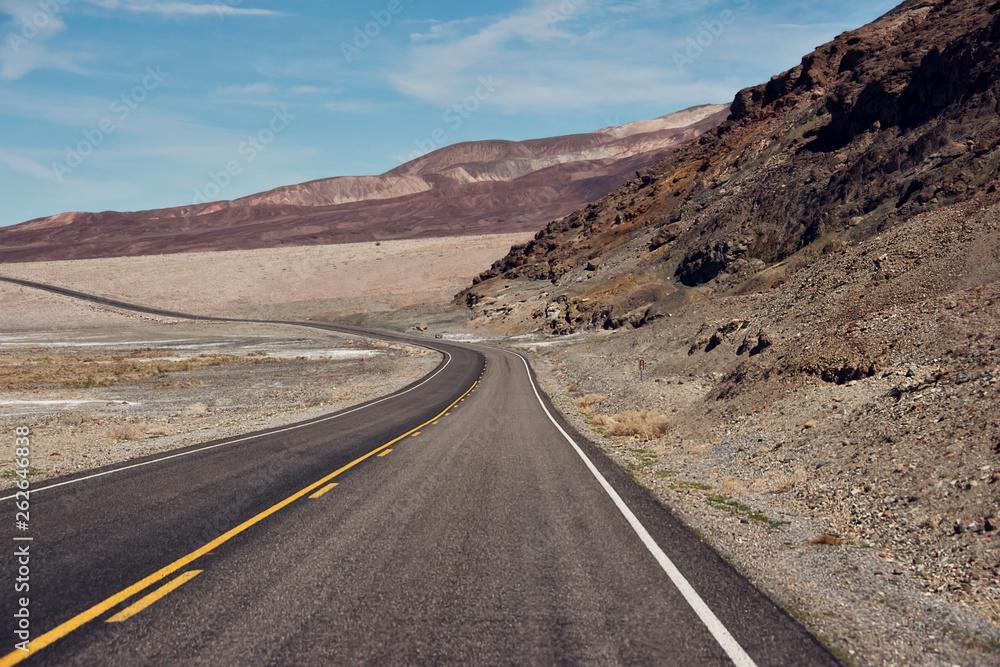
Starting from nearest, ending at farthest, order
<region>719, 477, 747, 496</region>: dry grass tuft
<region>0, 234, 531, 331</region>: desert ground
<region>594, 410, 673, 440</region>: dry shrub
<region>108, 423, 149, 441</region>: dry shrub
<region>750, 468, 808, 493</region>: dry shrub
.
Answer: <region>750, 468, 808, 493</region>: dry shrub, <region>719, 477, 747, 496</region>: dry grass tuft, <region>594, 410, 673, 440</region>: dry shrub, <region>108, 423, 149, 441</region>: dry shrub, <region>0, 234, 531, 331</region>: desert ground

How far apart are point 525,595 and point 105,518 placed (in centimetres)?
531

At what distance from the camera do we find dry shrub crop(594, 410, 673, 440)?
14.7m

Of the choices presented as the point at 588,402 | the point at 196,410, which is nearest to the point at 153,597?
the point at 588,402

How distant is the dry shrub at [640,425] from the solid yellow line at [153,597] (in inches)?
Result: 445

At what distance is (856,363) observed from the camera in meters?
12.4

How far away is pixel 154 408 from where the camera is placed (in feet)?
79.3

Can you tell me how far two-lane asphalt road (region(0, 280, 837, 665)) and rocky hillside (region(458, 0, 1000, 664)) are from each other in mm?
1044

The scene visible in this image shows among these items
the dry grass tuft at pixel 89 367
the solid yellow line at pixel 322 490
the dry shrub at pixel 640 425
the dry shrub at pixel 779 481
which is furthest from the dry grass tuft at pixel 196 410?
the dry shrub at pixel 779 481

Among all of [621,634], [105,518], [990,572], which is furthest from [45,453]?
[990,572]

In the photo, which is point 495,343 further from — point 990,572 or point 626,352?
point 990,572

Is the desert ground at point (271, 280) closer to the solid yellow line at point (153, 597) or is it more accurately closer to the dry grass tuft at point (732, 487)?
the dry grass tuft at point (732, 487)

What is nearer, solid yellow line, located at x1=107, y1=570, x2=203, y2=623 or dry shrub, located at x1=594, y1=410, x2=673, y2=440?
solid yellow line, located at x1=107, y1=570, x2=203, y2=623

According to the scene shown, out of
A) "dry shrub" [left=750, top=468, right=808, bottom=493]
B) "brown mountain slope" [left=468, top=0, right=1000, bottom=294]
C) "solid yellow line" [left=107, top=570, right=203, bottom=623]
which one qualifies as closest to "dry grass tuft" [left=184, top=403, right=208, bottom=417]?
"solid yellow line" [left=107, top=570, right=203, bottom=623]

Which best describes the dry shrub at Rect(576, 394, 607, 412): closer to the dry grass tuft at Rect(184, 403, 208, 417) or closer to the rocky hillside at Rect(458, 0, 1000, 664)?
the rocky hillside at Rect(458, 0, 1000, 664)
